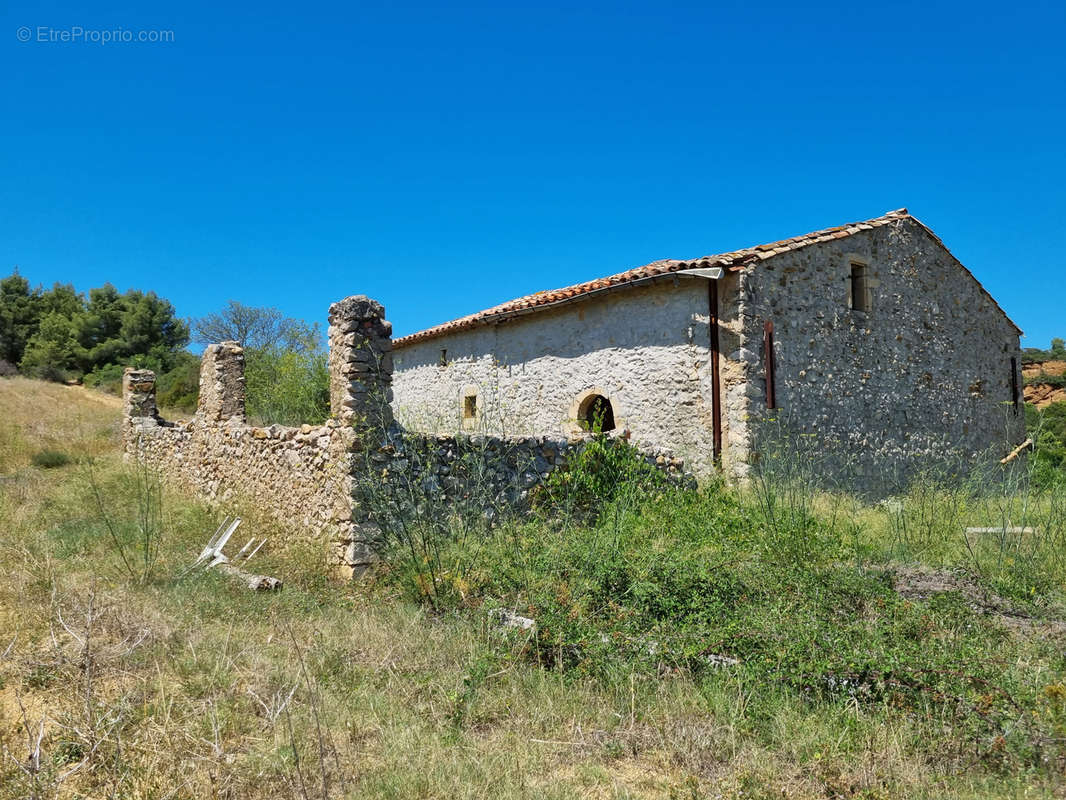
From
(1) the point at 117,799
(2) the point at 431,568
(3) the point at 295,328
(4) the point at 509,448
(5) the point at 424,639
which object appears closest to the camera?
(1) the point at 117,799

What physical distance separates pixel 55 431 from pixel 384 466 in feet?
40.0

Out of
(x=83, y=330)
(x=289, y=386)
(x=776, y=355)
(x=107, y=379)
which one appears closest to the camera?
(x=776, y=355)

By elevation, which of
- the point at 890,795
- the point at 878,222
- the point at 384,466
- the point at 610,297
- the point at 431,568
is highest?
the point at 878,222

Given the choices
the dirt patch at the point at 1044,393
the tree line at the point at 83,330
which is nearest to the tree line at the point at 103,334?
the tree line at the point at 83,330

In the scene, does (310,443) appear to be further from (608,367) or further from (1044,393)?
(1044,393)

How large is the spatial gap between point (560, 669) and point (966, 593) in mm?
3326

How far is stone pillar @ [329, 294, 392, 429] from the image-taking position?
7.01 metres

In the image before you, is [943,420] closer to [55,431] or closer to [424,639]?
[424,639]

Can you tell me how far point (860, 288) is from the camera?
1198 cm

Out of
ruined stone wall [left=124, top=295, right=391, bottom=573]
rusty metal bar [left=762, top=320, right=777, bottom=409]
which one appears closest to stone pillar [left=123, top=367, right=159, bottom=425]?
ruined stone wall [left=124, top=295, right=391, bottom=573]

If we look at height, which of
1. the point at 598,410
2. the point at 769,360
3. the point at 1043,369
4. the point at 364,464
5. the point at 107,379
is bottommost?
the point at 364,464

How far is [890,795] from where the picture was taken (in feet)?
9.77

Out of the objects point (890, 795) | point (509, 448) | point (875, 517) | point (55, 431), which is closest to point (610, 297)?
point (509, 448)

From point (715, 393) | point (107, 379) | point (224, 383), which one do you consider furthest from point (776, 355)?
point (107, 379)
